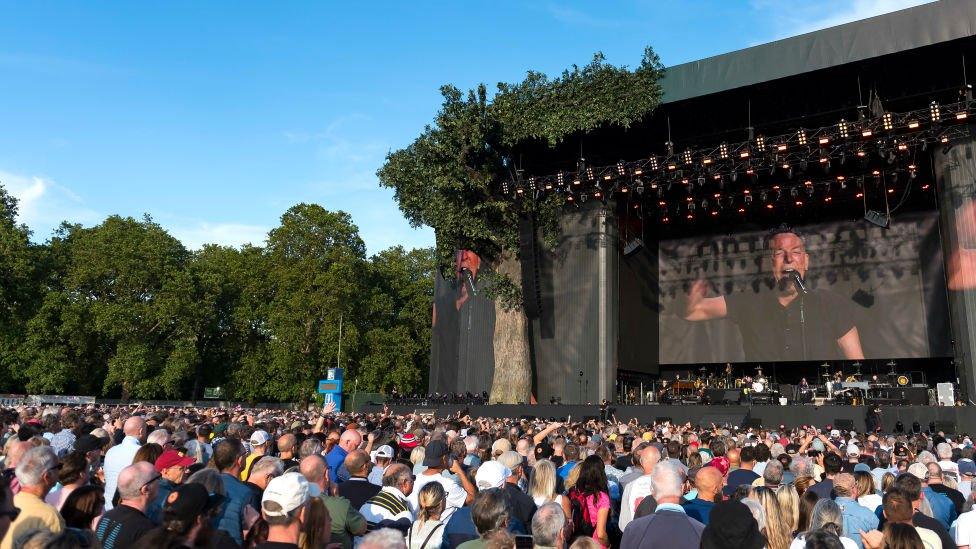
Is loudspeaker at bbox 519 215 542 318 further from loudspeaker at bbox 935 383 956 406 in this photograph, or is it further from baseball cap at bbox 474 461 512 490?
baseball cap at bbox 474 461 512 490

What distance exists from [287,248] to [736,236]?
2610 cm

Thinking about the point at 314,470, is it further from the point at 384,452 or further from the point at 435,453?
the point at 384,452

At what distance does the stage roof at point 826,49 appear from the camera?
17938 millimetres

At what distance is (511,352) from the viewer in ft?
77.0

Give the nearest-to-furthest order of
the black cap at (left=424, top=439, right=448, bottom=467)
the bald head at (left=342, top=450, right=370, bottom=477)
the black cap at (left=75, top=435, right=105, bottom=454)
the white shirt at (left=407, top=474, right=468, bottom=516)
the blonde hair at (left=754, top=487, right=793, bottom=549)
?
the blonde hair at (left=754, top=487, right=793, bottom=549)
the white shirt at (left=407, top=474, right=468, bottom=516)
the bald head at (left=342, top=450, right=370, bottom=477)
the black cap at (left=424, top=439, right=448, bottom=467)
the black cap at (left=75, top=435, right=105, bottom=454)

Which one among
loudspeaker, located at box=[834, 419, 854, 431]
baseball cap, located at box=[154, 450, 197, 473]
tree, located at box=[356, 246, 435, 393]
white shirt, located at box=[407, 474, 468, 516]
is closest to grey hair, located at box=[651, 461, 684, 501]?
white shirt, located at box=[407, 474, 468, 516]

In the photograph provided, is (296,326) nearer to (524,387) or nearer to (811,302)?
(524,387)

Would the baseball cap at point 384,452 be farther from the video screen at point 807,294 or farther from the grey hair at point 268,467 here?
the video screen at point 807,294

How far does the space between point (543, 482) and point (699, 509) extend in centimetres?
95

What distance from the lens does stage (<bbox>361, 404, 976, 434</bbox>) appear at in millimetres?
17234

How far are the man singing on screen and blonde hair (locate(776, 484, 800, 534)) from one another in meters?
23.2

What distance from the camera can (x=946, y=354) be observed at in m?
22.8

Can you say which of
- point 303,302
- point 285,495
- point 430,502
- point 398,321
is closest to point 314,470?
point 430,502

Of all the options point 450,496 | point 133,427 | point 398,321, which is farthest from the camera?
point 398,321
